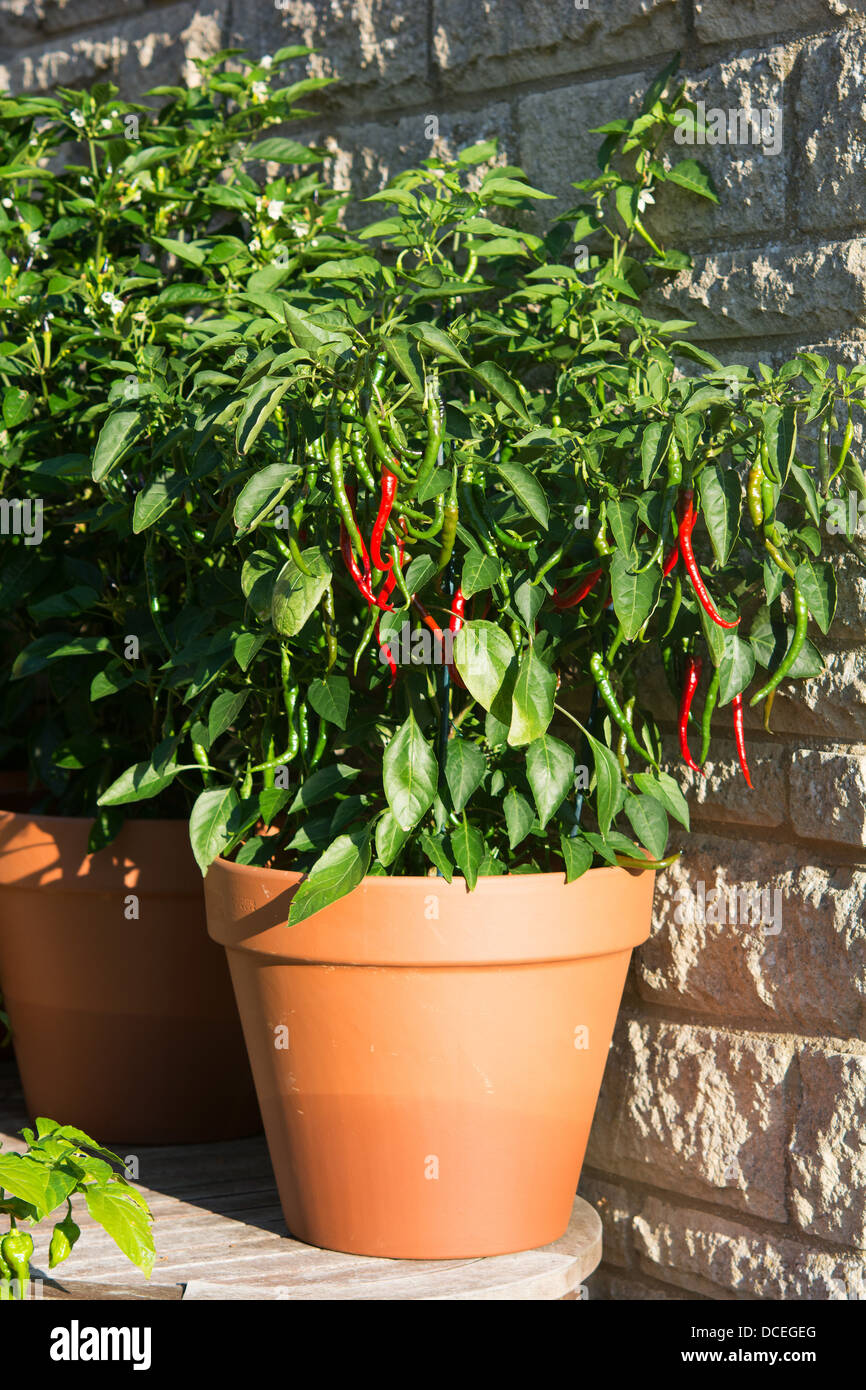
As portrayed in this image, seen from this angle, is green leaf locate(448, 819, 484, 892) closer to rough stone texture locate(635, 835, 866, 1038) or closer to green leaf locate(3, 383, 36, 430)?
rough stone texture locate(635, 835, 866, 1038)

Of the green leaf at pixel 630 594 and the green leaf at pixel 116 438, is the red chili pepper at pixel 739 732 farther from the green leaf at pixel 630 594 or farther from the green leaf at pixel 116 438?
the green leaf at pixel 116 438

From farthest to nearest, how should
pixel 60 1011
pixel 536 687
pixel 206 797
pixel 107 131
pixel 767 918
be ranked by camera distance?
pixel 107 131
pixel 60 1011
pixel 767 918
pixel 206 797
pixel 536 687

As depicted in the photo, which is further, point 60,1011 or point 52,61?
point 52,61

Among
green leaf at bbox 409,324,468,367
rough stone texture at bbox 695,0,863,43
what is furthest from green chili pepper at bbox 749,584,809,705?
rough stone texture at bbox 695,0,863,43

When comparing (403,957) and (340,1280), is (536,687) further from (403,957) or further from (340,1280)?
(340,1280)

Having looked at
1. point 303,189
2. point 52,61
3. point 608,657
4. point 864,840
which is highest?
point 52,61

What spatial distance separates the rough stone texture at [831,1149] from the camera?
152 cm

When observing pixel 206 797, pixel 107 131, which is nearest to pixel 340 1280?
pixel 206 797

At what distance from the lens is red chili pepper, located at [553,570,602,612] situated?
1433mm

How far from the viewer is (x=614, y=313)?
156cm

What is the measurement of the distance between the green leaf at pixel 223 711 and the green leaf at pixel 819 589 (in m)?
0.61

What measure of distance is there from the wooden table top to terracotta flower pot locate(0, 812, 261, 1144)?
0.17m

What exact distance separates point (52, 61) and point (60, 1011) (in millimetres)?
1853

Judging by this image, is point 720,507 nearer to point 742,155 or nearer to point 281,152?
point 742,155
